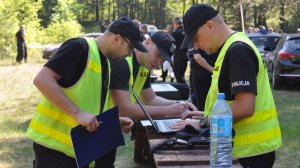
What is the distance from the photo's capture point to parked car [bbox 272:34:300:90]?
522 inches

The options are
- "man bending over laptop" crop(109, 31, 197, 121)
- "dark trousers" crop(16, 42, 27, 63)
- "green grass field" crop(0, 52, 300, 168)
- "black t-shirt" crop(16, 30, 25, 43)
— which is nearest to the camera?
"man bending over laptop" crop(109, 31, 197, 121)

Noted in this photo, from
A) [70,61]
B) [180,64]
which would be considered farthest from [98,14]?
[70,61]

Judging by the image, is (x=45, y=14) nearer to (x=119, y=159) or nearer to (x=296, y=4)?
(x=296, y=4)

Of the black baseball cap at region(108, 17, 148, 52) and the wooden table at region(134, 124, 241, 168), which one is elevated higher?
the black baseball cap at region(108, 17, 148, 52)

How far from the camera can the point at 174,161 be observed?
9.72 ft

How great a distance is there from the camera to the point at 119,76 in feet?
12.9

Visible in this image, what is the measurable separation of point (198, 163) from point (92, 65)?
0.87 meters

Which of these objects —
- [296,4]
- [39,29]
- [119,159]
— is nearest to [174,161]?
[119,159]

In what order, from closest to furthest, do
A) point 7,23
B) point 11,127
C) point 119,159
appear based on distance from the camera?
point 119,159, point 11,127, point 7,23

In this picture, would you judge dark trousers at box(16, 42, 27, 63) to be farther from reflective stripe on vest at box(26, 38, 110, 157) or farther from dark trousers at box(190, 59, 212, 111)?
reflective stripe on vest at box(26, 38, 110, 157)

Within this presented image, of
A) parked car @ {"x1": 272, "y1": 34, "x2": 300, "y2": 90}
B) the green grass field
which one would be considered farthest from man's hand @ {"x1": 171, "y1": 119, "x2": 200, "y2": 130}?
parked car @ {"x1": 272, "y1": 34, "x2": 300, "y2": 90}

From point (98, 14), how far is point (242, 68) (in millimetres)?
75727

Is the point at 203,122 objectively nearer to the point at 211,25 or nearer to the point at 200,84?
the point at 211,25

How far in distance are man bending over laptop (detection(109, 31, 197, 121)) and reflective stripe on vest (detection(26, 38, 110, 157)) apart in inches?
26.4
